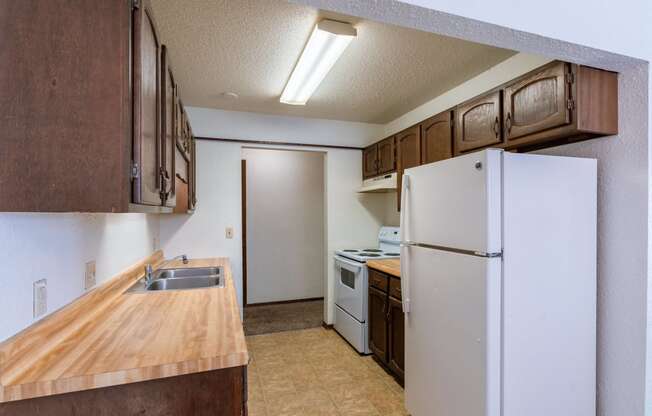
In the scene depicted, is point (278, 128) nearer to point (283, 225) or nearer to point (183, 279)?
point (283, 225)

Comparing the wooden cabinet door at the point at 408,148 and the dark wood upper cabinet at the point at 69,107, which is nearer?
the dark wood upper cabinet at the point at 69,107

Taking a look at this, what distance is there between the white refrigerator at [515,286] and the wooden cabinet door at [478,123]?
0.50m

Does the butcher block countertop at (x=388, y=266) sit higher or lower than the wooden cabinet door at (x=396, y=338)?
higher

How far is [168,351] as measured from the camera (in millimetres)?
1104

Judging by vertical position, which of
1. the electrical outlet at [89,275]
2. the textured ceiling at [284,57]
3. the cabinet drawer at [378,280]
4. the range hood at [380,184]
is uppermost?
the textured ceiling at [284,57]

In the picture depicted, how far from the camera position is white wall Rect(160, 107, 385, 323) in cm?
336

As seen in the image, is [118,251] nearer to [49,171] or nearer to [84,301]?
[84,301]

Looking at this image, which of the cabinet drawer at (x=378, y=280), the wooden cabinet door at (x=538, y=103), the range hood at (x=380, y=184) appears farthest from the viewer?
the range hood at (x=380, y=184)

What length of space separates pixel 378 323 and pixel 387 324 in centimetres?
18

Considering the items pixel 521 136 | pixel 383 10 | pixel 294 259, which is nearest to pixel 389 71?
pixel 521 136

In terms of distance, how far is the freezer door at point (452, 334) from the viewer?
4.88ft

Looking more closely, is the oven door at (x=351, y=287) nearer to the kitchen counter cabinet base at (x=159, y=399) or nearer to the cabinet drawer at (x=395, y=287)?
the cabinet drawer at (x=395, y=287)

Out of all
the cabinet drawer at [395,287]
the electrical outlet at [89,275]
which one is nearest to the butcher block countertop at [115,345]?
the electrical outlet at [89,275]

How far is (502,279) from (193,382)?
1.32 meters
